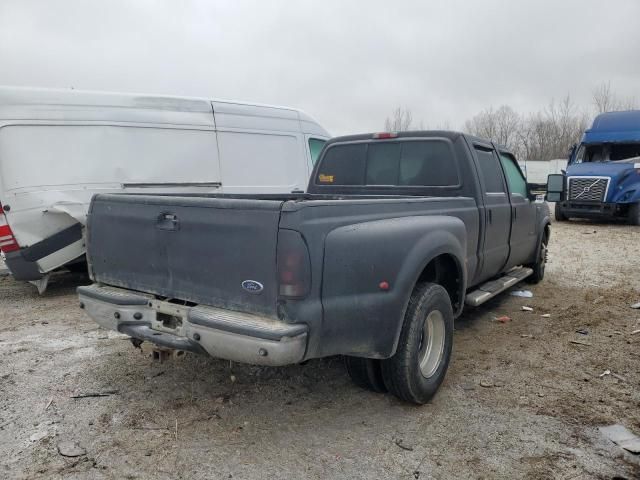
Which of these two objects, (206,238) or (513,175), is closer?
(206,238)

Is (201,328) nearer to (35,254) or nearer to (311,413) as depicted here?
(311,413)

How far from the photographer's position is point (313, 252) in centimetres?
271

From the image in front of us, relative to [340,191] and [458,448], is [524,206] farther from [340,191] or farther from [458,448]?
[458,448]

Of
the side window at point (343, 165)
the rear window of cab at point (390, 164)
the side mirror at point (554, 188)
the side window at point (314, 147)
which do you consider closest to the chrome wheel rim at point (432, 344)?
the rear window of cab at point (390, 164)

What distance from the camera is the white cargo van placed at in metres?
6.25

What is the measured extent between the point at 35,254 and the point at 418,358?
5.19 metres

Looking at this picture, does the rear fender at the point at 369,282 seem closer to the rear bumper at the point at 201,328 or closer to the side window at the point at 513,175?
the rear bumper at the point at 201,328

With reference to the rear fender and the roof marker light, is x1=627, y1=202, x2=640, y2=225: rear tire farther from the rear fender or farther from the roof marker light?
the rear fender

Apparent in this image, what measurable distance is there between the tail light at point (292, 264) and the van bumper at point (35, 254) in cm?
495

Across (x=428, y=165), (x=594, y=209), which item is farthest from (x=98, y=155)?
(x=594, y=209)

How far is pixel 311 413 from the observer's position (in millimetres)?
3449

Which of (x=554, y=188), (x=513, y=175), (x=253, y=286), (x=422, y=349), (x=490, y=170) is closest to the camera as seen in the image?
(x=253, y=286)

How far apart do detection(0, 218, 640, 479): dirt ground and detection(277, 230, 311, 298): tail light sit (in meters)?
1.01

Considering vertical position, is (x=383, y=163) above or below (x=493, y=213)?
above
